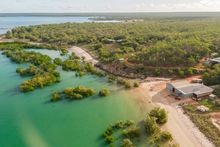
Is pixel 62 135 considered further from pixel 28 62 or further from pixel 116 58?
pixel 28 62

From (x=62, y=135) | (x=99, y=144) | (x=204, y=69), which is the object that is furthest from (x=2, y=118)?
(x=204, y=69)

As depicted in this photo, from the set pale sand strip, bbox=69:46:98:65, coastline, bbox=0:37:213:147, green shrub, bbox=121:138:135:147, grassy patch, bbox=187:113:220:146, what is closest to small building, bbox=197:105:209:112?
grassy patch, bbox=187:113:220:146

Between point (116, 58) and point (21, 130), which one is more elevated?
point (116, 58)

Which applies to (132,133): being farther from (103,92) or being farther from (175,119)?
(103,92)

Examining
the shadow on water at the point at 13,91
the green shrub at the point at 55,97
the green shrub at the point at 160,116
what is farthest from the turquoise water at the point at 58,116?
the green shrub at the point at 160,116

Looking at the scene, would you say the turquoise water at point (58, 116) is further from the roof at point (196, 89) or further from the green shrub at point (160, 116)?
the roof at point (196, 89)

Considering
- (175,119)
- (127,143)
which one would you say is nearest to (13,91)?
(127,143)

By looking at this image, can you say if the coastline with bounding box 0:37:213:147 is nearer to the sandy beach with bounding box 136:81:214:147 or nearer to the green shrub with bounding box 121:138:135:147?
the sandy beach with bounding box 136:81:214:147
